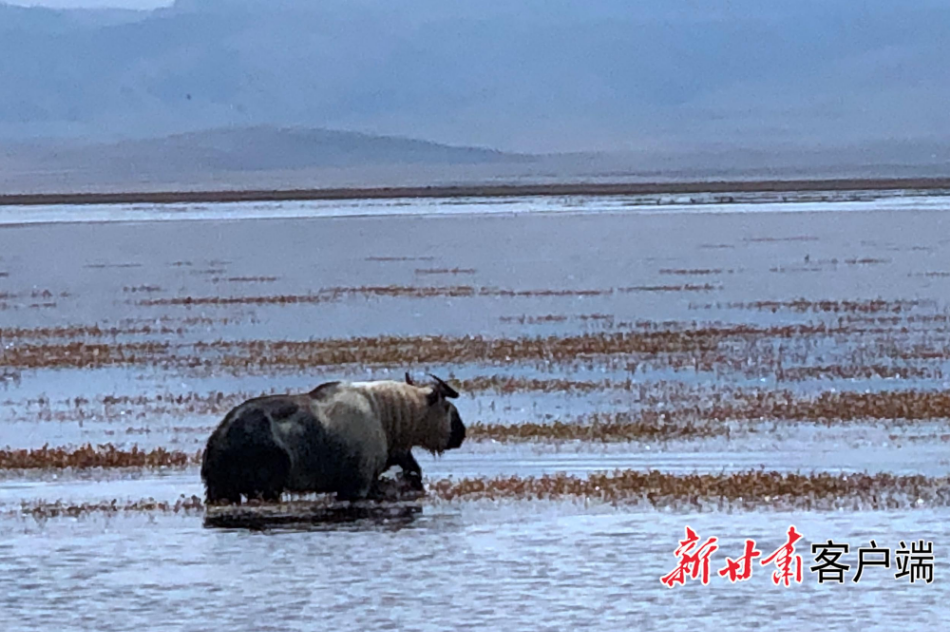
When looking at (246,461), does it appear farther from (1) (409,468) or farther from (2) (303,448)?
(1) (409,468)

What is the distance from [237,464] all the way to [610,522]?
245 cm

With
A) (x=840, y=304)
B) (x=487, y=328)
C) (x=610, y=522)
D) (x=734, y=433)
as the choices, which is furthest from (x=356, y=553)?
(x=840, y=304)

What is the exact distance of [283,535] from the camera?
1377cm

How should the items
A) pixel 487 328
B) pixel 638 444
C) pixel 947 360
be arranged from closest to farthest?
pixel 638 444 → pixel 947 360 → pixel 487 328

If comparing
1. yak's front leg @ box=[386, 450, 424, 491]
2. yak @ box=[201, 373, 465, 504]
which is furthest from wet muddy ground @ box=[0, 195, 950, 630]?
yak @ box=[201, 373, 465, 504]

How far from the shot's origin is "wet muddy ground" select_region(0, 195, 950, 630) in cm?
1195

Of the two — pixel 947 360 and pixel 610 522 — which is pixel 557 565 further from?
pixel 947 360

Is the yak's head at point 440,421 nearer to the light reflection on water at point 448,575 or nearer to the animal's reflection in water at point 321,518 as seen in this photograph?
the animal's reflection in water at point 321,518

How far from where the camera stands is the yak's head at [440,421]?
15984 millimetres

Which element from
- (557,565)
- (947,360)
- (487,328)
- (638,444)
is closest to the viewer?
(557,565)

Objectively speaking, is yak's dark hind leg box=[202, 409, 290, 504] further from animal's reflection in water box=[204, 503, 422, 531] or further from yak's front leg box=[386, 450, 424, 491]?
yak's front leg box=[386, 450, 424, 491]

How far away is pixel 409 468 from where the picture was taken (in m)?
15.6

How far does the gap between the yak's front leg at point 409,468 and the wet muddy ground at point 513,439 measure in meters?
0.26

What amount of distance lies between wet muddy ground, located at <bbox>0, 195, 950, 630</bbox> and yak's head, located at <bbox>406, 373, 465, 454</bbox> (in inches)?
11.2
